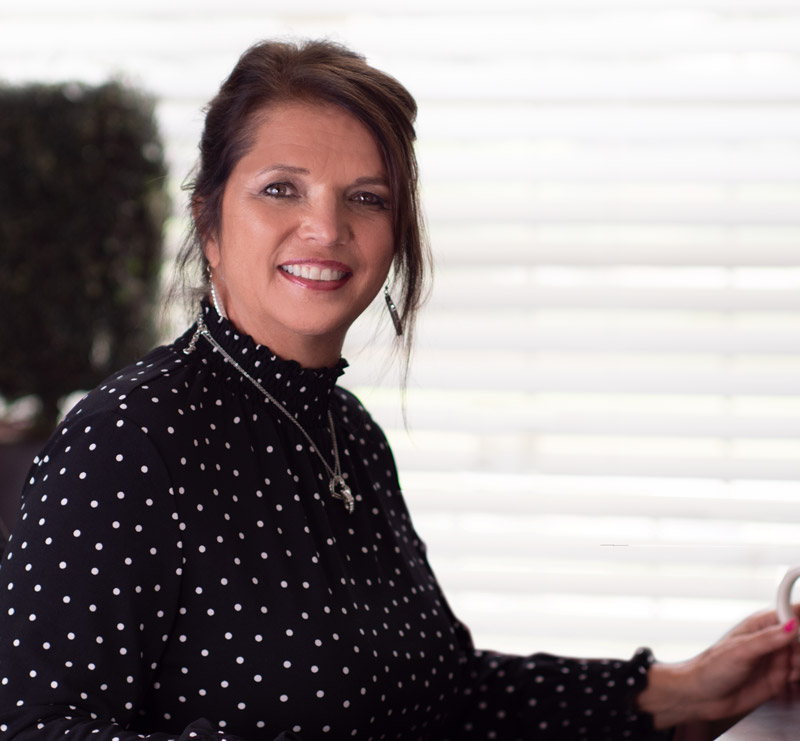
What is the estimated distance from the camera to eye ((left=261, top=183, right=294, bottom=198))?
1453 mm

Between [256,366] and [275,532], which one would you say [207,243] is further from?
[275,532]

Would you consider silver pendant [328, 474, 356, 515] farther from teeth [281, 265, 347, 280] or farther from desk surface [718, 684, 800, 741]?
desk surface [718, 684, 800, 741]

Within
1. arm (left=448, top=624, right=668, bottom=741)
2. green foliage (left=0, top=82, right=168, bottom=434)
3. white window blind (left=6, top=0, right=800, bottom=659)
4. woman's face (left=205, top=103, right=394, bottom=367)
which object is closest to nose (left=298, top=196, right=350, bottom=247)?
woman's face (left=205, top=103, right=394, bottom=367)

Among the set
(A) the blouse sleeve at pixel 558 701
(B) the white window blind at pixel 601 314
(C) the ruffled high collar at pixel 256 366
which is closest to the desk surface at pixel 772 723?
(A) the blouse sleeve at pixel 558 701

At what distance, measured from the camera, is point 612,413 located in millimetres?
2926

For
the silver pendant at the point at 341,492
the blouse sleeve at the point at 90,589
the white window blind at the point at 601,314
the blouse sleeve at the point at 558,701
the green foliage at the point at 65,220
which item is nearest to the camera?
the blouse sleeve at the point at 90,589

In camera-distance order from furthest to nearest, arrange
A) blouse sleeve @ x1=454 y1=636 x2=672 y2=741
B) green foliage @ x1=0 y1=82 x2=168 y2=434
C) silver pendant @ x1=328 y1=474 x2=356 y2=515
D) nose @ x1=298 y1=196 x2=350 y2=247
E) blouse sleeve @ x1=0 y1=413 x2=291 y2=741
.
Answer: green foliage @ x1=0 y1=82 x2=168 y2=434 < blouse sleeve @ x1=454 y1=636 x2=672 y2=741 < silver pendant @ x1=328 y1=474 x2=356 y2=515 < nose @ x1=298 y1=196 x2=350 y2=247 < blouse sleeve @ x1=0 y1=413 x2=291 y2=741

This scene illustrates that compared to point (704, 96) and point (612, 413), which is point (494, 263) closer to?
point (612, 413)

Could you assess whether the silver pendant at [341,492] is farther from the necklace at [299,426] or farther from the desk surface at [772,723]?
the desk surface at [772,723]

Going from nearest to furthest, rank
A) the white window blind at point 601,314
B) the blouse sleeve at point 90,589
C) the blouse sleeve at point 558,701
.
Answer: the blouse sleeve at point 90,589 → the blouse sleeve at point 558,701 → the white window blind at point 601,314

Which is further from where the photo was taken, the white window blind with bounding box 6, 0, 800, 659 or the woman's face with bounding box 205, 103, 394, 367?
the white window blind with bounding box 6, 0, 800, 659

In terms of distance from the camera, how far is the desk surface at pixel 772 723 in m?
1.20

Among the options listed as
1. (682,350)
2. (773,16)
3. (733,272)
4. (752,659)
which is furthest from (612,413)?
(752,659)

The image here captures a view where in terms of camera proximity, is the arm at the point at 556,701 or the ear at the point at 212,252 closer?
the ear at the point at 212,252
